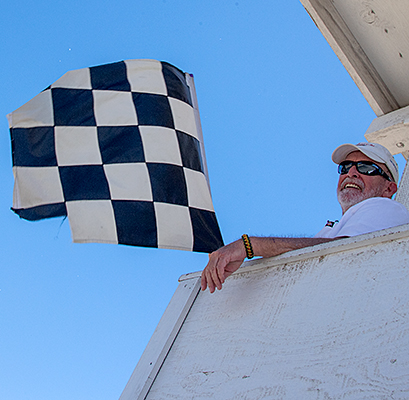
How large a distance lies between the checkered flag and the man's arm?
0.84 meters

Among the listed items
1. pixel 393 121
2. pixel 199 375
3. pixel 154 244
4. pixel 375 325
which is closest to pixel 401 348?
pixel 375 325

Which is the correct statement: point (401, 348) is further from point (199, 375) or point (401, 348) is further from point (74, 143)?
point (74, 143)

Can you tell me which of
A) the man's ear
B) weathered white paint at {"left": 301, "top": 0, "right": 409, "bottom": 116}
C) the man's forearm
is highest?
weathered white paint at {"left": 301, "top": 0, "right": 409, "bottom": 116}

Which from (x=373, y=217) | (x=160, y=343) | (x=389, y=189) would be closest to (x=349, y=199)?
(x=389, y=189)

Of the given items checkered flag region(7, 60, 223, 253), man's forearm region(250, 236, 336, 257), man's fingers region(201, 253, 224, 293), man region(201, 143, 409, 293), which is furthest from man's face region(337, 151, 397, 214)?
man's fingers region(201, 253, 224, 293)

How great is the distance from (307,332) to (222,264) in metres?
0.34

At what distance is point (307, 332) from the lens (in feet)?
2.63

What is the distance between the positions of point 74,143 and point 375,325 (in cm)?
172

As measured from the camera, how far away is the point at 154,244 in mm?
1942

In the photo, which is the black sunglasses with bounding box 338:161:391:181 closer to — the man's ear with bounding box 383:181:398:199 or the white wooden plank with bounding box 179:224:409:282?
the man's ear with bounding box 383:181:398:199

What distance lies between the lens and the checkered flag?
1.93 meters

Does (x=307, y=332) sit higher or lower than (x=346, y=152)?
lower

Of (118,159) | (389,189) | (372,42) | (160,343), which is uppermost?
(118,159)

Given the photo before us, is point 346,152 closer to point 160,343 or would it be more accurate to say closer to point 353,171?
point 353,171
